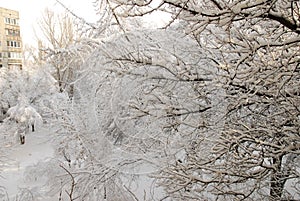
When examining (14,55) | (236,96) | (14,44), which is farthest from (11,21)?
(236,96)

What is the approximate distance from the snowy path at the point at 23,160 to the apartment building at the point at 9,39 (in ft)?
68.4

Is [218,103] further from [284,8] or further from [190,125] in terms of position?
[284,8]

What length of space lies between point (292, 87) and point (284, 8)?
2.55 feet

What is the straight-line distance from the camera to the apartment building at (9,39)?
3520 cm

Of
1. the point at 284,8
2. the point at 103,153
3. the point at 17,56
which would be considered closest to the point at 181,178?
the point at 284,8

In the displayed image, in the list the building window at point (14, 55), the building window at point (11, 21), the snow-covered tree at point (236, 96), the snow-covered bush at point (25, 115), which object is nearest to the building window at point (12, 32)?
the building window at point (11, 21)

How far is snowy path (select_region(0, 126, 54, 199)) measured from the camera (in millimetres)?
9398

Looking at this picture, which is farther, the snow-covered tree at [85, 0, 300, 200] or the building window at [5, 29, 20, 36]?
the building window at [5, 29, 20, 36]

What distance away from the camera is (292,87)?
3031 mm

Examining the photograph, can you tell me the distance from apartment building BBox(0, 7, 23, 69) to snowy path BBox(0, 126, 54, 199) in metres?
20.9

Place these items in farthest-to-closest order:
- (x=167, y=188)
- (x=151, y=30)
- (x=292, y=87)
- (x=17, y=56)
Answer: (x=17, y=56) → (x=151, y=30) → (x=167, y=188) → (x=292, y=87)

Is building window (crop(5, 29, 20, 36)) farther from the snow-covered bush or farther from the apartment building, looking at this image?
the snow-covered bush

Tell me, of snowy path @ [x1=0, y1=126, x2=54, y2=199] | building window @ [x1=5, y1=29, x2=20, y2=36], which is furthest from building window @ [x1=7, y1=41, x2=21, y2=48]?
snowy path @ [x1=0, y1=126, x2=54, y2=199]

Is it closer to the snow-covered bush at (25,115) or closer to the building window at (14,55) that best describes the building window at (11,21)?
the building window at (14,55)
